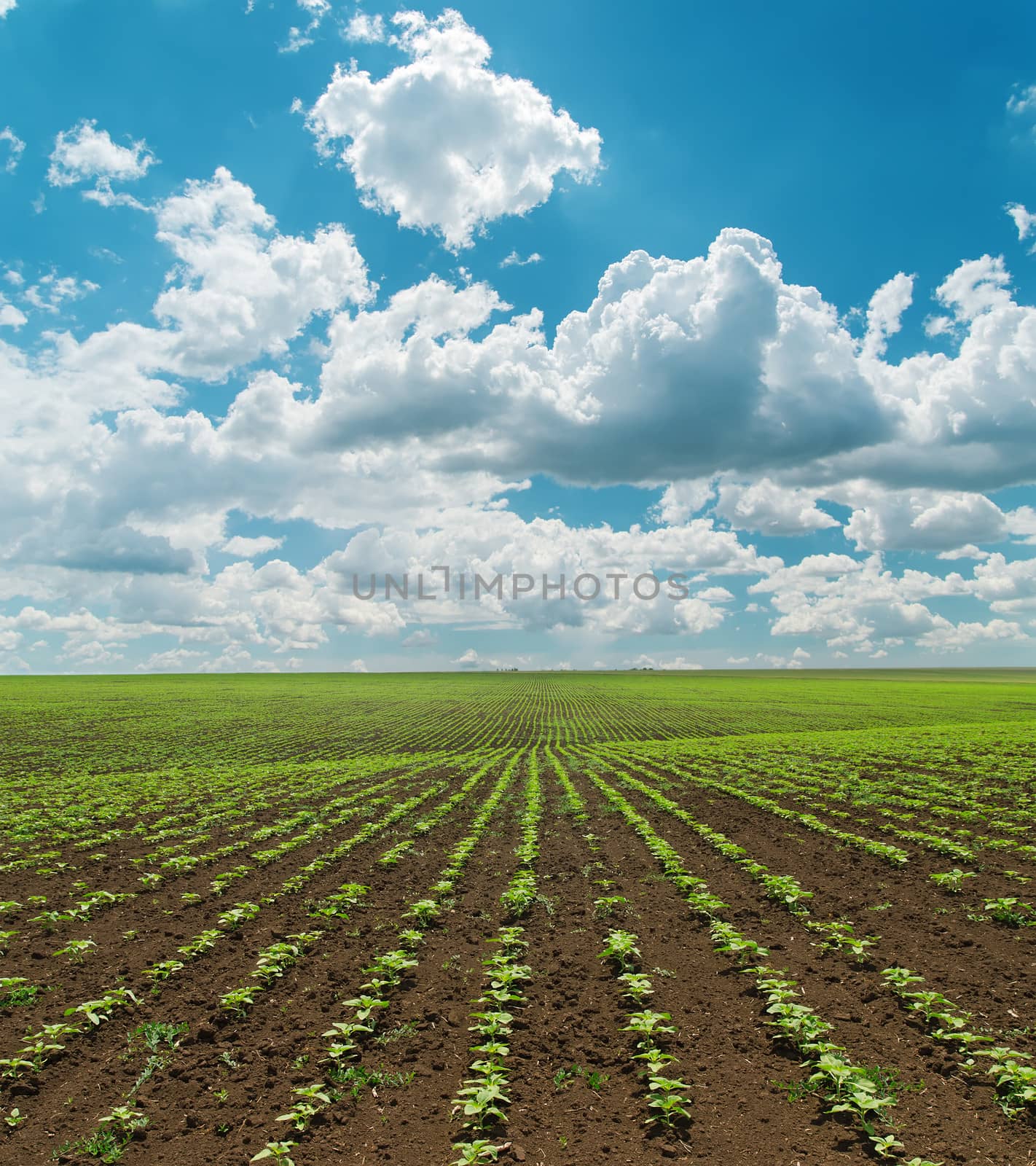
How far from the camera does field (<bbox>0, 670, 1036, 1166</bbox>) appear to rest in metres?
6.46

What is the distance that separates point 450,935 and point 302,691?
124519 mm

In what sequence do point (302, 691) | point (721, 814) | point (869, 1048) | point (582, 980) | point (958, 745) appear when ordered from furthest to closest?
point (302, 691)
point (958, 745)
point (721, 814)
point (582, 980)
point (869, 1048)

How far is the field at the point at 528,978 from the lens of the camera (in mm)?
6461

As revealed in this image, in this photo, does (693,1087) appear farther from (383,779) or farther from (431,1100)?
(383,779)

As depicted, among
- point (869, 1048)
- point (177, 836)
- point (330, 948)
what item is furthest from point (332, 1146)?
point (177, 836)

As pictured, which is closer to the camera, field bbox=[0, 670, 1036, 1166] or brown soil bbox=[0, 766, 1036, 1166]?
brown soil bbox=[0, 766, 1036, 1166]

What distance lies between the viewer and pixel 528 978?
9.58 m

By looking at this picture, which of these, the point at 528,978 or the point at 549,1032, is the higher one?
the point at 549,1032

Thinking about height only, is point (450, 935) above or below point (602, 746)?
above

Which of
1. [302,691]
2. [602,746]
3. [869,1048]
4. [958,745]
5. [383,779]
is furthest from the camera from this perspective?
[302,691]

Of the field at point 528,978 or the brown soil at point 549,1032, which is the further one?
the field at point 528,978

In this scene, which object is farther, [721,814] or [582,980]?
[721,814]

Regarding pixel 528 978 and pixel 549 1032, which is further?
pixel 528 978

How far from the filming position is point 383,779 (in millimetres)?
31297
